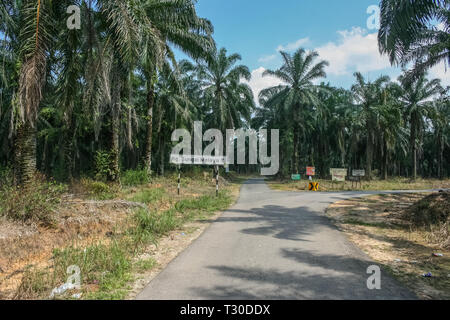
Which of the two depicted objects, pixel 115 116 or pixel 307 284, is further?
pixel 115 116

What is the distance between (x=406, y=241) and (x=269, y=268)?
4366mm

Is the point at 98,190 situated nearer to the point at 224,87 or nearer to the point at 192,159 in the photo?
the point at 192,159

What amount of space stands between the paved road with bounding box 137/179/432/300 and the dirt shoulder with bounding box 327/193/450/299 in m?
0.37

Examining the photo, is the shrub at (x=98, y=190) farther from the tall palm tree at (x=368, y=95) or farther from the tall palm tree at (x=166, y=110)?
the tall palm tree at (x=368, y=95)

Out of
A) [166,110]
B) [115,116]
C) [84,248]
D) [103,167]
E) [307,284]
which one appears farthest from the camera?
[166,110]

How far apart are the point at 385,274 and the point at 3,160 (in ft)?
122

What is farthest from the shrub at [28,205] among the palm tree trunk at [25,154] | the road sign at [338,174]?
the road sign at [338,174]

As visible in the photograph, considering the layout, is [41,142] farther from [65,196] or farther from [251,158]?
[251,158]

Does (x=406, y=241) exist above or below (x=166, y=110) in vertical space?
below

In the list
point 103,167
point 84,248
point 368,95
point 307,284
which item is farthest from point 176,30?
point 368,95

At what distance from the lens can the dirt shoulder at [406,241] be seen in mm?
4457

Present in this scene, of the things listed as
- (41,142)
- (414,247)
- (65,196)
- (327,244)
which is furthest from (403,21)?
(41,142)

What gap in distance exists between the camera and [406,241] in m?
6.99

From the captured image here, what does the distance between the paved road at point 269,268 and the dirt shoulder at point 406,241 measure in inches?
14.6
